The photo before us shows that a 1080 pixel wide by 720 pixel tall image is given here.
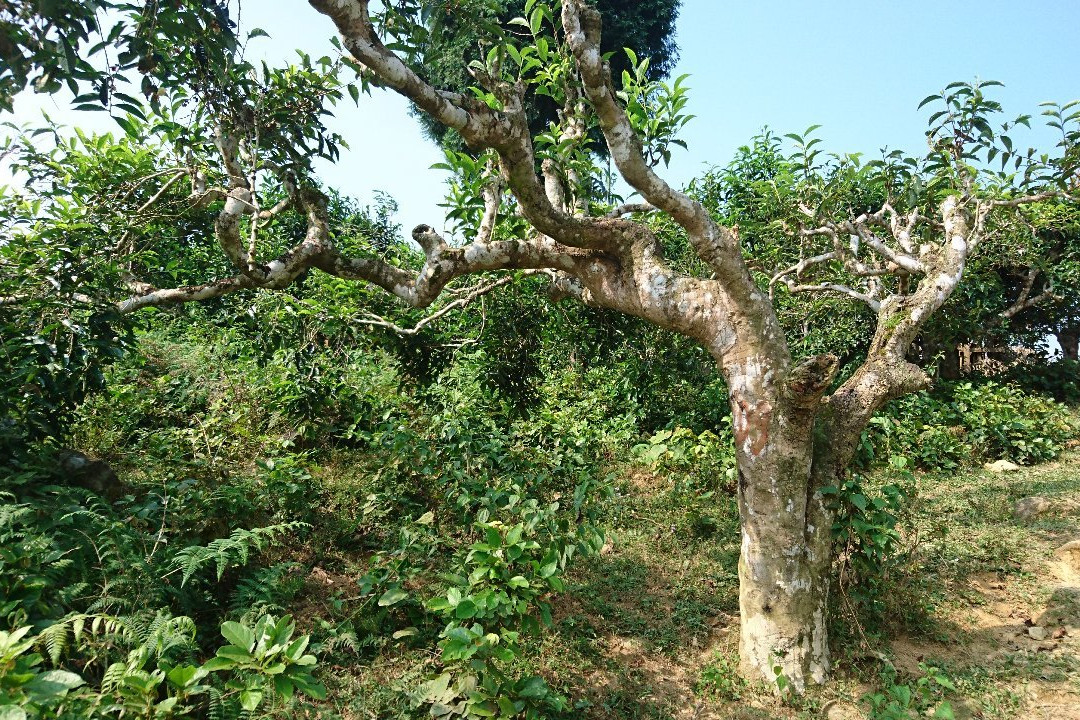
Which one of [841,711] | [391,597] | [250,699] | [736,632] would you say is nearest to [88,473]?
[391,597]

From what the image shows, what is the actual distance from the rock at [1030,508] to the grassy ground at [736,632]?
77 mm

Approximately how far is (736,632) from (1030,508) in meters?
3.82

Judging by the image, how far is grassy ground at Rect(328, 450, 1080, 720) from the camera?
11.5 ft

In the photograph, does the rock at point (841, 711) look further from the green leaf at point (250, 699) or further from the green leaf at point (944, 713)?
the green leaf at point (250, 699)

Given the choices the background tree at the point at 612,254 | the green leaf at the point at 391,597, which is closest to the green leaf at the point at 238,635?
A: the green leaf at the point at 391,597

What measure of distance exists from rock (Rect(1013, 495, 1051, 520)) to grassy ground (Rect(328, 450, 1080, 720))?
Result: 3.0 inches

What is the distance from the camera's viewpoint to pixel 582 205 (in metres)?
4.97

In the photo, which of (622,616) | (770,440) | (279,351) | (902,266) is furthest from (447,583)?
(902,266)

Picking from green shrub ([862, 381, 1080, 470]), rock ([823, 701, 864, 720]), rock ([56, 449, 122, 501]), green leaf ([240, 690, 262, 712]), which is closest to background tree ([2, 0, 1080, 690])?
rock ([823, 701, 864, 720])

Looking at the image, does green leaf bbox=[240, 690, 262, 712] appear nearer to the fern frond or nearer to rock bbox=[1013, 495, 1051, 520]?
the fern frond

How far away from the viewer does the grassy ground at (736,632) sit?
3502 millimetres

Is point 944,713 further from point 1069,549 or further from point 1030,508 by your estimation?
point 1030,508

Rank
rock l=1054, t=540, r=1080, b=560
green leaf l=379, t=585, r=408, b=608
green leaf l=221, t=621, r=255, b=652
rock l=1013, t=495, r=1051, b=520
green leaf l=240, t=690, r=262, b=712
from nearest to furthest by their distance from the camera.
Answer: green leaf l=240, t=690, r=262, b=712
green leaf l=221, t=621, r=255, b=652
green leaf l=379, t=585, r=408, b=608
rock l=1054, t=540, r=1080, b=560
rock l=1013, t=495, r=1051, b=520

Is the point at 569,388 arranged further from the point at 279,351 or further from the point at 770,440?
the point at 770,440
